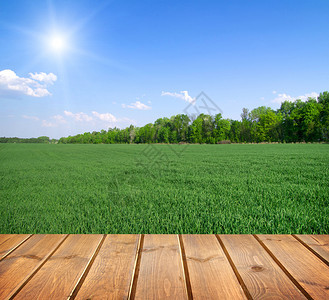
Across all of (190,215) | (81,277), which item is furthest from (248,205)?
(81,277)

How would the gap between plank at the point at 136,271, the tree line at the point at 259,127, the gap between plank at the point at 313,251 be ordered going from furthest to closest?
the tree line at the point at 259,127
the gap between plank at the point at 313,251
the gap between plank at the point at 136,271

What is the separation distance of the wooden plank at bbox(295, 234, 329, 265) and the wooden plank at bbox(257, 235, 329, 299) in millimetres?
54

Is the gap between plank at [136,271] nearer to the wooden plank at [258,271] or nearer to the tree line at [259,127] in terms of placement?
the wooden plank at [258,271]

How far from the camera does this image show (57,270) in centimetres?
143

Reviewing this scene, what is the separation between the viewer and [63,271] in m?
1.42

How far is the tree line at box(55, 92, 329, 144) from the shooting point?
52.5 meters

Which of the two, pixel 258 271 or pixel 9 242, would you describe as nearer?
pixel 258 271

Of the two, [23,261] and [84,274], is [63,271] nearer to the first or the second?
[84,274]

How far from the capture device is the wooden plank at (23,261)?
130 cm

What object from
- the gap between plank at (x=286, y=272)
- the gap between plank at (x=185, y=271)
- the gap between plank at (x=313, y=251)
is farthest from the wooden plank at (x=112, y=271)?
the gap between plank at (x=313, y=251)

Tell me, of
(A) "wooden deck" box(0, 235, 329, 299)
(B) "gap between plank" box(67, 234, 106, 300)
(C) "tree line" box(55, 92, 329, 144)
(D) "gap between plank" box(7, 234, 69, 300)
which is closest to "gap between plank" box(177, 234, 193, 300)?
(A) "wooden deck" box(0, 235, 329, 299)

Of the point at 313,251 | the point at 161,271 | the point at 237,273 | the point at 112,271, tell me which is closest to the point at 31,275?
the point at 112,271

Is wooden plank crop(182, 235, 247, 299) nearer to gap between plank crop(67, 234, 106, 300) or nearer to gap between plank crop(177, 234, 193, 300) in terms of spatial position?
gap between plank crop(177, 234, 193, 300)

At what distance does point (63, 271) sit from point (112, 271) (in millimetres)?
322
